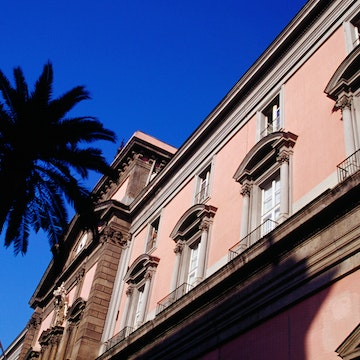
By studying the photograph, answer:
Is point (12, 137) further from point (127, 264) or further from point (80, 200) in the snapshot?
point (127, 264)

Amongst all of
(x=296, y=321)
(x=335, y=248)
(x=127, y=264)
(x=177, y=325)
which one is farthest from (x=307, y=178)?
(x=127, y=264)

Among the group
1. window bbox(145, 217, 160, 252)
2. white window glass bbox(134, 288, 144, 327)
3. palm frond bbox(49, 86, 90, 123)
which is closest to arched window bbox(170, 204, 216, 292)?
white window glass bbox(134, 288, 144, 327)

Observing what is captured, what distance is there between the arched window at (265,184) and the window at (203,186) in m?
2.51

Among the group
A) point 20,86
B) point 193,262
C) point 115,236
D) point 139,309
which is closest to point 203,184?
point 193,262

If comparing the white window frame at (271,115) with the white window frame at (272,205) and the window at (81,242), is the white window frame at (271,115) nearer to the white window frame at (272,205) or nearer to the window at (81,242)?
the white window frame at (272,205)

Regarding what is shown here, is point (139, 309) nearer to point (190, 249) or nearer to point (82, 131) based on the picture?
point (190, 249)

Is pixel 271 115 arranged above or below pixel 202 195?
above

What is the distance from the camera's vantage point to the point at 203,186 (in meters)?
18.8

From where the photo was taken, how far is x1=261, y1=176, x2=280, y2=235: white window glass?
13.6 metres

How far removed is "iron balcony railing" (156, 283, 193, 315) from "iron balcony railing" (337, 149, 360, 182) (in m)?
6.63

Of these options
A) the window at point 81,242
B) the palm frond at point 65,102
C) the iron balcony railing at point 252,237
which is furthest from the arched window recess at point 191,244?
the window at point 81,242

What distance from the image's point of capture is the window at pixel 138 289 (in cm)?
1900

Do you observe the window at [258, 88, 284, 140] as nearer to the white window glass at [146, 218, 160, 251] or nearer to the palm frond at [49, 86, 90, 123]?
the palm frond at [49, 86, 90, 123]

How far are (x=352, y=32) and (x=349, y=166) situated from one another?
13.6 feet
